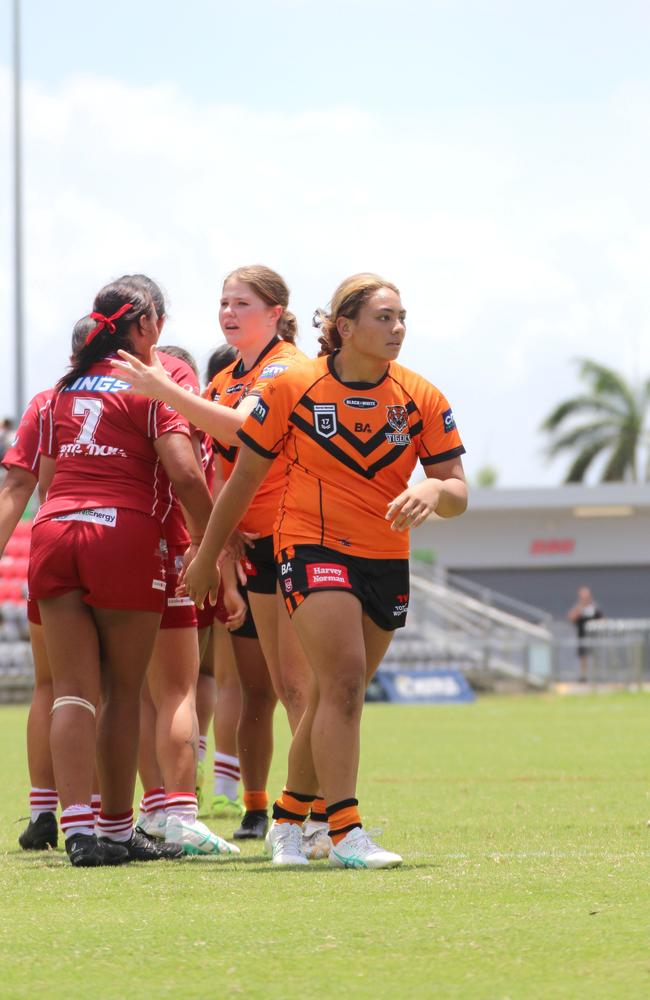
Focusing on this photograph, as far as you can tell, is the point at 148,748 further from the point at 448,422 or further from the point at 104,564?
the point at 448,422

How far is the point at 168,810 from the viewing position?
6.39m

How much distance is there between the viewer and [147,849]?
619cm

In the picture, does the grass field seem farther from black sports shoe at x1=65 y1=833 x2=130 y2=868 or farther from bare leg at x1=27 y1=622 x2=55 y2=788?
bare leg at x1=27 y1=622 x2=55 y2=788

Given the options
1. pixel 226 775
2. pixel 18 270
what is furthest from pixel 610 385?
pixel 226 775

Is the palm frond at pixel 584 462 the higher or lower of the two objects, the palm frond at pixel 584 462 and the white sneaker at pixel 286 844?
the higher

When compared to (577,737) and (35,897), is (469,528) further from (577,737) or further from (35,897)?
(35,897)

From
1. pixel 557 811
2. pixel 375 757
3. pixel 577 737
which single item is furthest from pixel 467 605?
pixel 557 811

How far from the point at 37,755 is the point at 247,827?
1027 millimetres

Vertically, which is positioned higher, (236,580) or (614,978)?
(236,580)

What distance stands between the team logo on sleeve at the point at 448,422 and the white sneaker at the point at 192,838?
192 centimetres

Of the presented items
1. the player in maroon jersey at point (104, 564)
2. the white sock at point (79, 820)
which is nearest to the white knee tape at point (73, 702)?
the player in maroon jersey at point (104, 564)

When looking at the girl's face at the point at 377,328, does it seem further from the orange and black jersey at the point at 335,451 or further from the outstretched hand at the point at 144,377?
the outstretched hand at the point at 144,377

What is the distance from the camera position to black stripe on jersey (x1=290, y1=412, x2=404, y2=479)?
227 inches

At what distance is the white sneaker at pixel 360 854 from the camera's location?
5.44 meters
